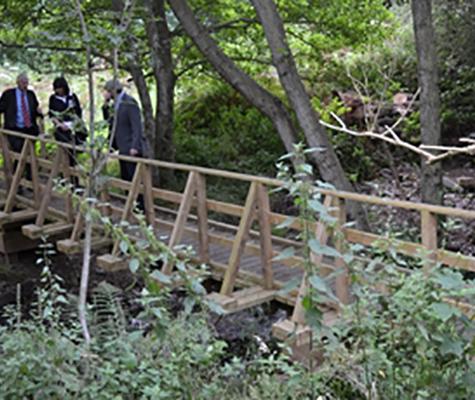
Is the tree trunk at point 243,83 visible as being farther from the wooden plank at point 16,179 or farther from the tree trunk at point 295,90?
the wooden plank at point 16,179

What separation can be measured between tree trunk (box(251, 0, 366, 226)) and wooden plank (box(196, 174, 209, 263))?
2.07m

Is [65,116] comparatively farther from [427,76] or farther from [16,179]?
[427,76]

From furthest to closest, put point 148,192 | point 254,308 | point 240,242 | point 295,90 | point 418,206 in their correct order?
point 254,308, point 295,90, point 148,192, point 240,242, point 418,206

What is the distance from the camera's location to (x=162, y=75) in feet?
39.7

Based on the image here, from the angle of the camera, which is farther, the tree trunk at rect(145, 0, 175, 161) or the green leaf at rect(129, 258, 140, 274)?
the tree trunk at rect(145, 0, 175, 161)

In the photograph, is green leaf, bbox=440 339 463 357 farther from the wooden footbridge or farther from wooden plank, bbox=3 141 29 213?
wooden plank, bbox=3 141 29 213

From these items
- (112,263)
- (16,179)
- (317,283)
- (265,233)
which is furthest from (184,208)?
(317,283)

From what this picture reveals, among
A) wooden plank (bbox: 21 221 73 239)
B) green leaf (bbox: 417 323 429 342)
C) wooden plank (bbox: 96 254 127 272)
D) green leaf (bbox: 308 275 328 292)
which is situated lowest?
wooden plank (bbox: 96 254 127 272)

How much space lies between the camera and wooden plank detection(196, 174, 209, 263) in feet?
22.5

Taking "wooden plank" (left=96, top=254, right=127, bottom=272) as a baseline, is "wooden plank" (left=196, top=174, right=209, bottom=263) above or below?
above

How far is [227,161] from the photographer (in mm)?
14133

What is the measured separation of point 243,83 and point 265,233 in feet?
10.6

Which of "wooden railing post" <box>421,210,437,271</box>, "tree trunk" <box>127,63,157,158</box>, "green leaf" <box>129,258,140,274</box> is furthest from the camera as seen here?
"tree trunk" <box>127,63,157,158</box>

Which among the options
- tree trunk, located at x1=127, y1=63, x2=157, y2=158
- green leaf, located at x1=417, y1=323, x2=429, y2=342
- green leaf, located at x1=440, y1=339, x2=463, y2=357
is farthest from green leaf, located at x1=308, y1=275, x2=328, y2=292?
tree trunk, located at x1=127, y1=63, x2=157, y2=158
